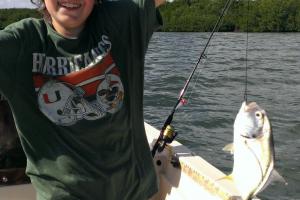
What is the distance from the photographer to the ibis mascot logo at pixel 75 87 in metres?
1.98

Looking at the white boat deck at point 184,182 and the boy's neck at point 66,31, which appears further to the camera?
the white boat deck at point 184,182

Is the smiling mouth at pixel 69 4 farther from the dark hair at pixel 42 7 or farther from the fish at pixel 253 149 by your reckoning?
the fish at pixel 253 149

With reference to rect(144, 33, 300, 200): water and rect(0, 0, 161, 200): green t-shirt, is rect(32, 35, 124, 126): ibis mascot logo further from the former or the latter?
rect(144, 33, 300, 200): water

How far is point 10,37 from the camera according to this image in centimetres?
194

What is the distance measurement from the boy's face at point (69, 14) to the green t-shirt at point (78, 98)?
36 mm

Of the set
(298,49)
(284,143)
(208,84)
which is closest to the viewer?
(284,143)

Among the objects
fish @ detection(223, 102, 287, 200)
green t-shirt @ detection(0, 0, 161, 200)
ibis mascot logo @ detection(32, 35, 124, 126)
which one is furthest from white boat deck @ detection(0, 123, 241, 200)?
ibis mascot logo @ detection(32, 35, 124, 126)

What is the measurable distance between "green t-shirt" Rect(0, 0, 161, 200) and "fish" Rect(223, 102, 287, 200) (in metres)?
0.49

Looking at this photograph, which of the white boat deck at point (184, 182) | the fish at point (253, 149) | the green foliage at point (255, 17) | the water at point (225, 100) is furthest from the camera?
the green foliage at point (255, 17)

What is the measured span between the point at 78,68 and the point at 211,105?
8.93 m

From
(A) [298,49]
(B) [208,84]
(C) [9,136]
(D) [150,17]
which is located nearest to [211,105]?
(B) [208,84]

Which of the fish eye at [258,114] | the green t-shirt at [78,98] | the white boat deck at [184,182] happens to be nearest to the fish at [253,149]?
the fish eye at [258,114]

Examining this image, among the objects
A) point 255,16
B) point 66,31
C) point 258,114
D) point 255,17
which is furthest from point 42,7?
point 255,16

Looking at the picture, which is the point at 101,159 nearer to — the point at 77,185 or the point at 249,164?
the point at 77,185
